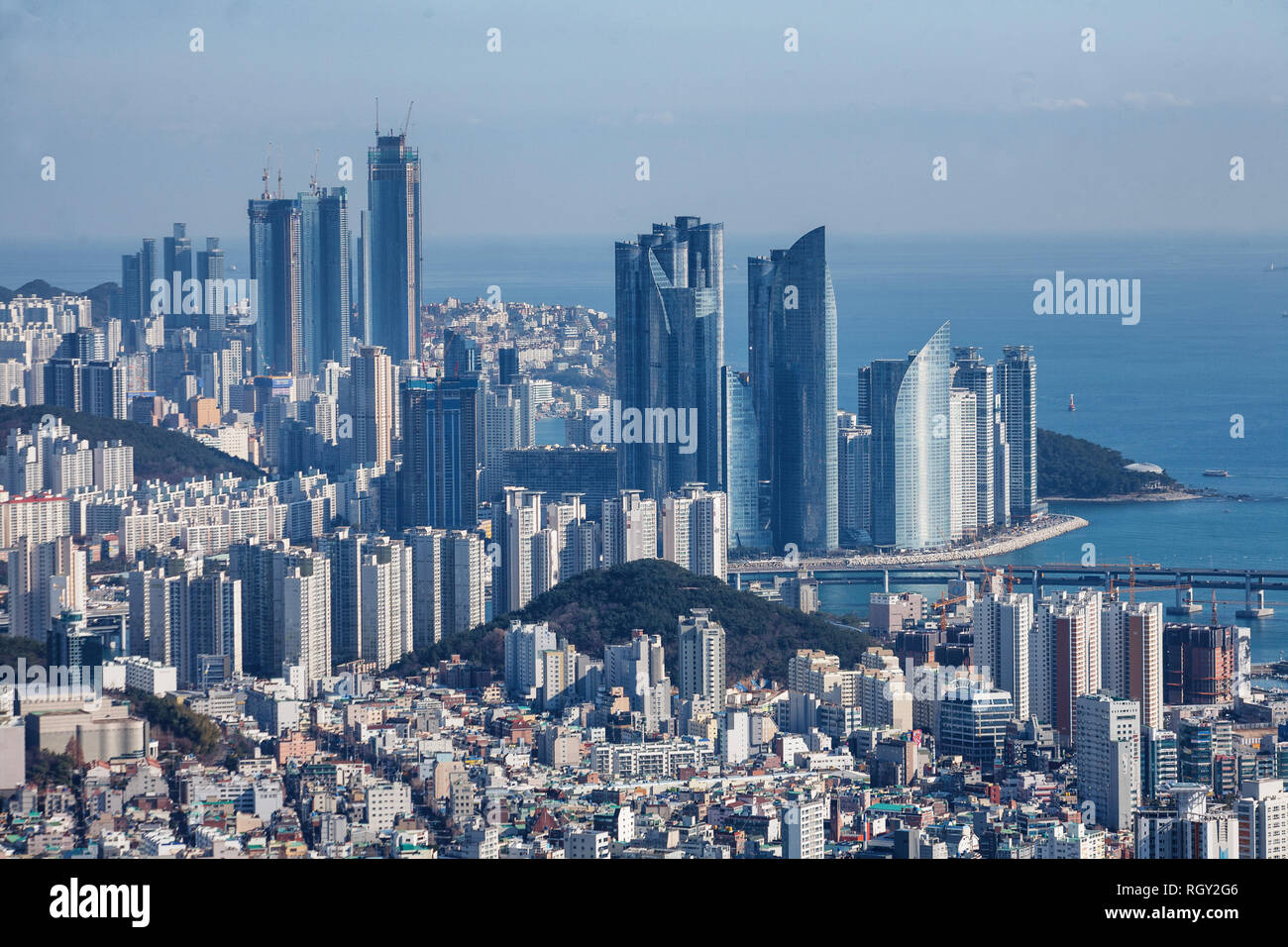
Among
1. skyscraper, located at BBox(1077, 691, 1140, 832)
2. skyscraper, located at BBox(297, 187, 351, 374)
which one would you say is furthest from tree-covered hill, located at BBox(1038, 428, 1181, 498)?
skyscraper, located at BBox(1077, 691, 1140, 832)

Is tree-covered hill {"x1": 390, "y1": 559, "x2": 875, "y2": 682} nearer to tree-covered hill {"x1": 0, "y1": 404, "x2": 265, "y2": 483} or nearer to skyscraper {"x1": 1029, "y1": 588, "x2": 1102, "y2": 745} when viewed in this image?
skyscraper {"x1": 1029, "y1": 588, "x2": 1102, "y2": 745}

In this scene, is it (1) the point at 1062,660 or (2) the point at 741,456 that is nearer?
(1) the point at 1062,660

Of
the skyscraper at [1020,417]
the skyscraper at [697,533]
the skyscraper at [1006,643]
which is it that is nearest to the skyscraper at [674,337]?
→ the skyscraper at [1020,417]

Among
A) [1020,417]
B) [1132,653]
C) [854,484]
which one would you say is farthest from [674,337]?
[1132,653]

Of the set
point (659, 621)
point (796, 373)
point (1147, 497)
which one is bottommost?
point (659, 621)

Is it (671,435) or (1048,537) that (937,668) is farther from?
(671,435)

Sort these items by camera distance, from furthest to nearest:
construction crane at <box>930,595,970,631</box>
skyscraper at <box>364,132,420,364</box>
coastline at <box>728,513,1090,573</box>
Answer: skyscraper at <box>364,132,420,364</box> → coastline at <box>728,513,1090,573</box> → construction crane at <box>930,595,970,631</box>

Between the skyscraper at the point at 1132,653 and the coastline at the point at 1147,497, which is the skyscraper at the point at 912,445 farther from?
the skyscraper at the point at 1132,653

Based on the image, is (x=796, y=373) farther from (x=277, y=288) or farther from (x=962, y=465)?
(x=277, y=288)
